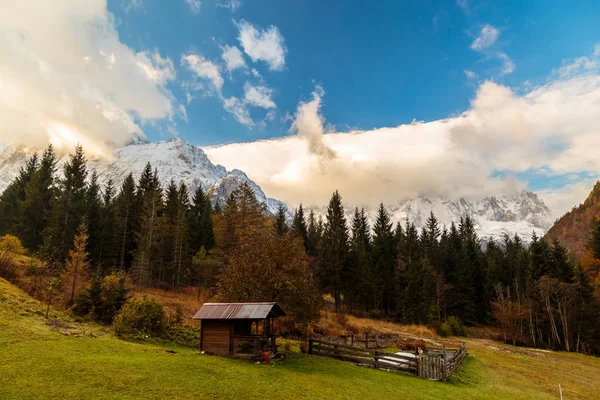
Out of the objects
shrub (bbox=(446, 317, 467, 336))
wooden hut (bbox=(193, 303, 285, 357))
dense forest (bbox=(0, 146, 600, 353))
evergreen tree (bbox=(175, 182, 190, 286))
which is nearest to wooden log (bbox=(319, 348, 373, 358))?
wooden hut (bbox=(193, 303, 285, 357))

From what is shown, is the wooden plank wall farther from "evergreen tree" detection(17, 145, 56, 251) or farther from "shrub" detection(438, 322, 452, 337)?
"evergreen tree" detection(17, 145, 56, 251)

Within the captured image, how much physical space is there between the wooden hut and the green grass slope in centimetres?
147

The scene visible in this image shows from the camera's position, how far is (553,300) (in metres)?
52.2

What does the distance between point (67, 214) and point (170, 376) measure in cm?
4300

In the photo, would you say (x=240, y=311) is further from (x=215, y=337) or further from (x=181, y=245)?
(x=181, y=245)

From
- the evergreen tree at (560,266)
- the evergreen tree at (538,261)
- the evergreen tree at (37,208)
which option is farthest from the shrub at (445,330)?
the evergreen tree at (37,208)

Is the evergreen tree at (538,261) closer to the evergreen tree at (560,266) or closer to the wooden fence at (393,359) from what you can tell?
the evergreen tree at (560,266)

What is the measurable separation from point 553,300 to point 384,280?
26.6 m

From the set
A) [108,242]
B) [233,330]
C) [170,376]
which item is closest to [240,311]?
[233,330]

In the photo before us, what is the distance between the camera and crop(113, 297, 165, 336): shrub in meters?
23.6

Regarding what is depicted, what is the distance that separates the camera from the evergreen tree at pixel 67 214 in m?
45.8

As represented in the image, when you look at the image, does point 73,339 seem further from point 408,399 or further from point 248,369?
point 408,399

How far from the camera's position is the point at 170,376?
581 inches

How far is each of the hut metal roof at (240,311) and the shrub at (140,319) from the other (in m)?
5.12
